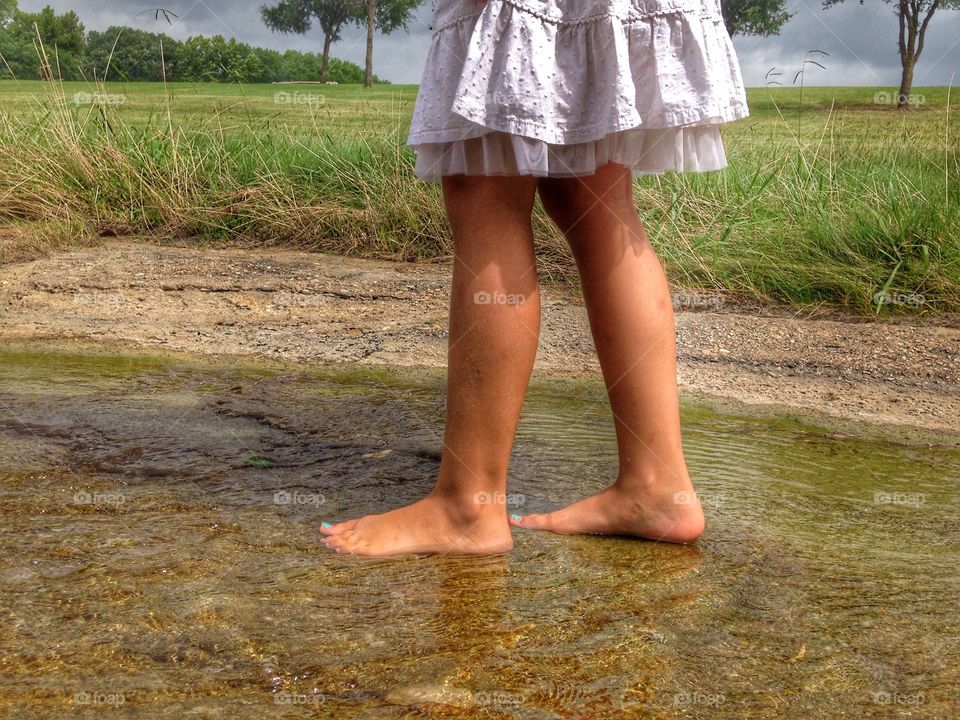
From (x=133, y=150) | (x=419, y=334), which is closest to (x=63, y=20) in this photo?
(x=133, y=150)

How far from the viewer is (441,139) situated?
4.72 ft

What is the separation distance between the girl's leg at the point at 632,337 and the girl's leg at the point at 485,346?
109 mm

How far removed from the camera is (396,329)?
3436mm

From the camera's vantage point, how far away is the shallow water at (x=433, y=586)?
110 centimetres

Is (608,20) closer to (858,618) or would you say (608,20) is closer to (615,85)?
(615,85)
